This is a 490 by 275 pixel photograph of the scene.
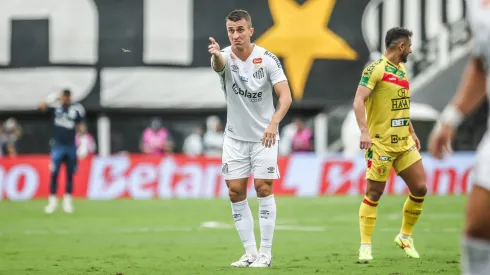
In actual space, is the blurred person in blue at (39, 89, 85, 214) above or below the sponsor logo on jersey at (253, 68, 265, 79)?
below

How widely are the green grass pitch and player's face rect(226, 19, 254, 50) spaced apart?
7.41 ft

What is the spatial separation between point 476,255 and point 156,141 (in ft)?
85.9

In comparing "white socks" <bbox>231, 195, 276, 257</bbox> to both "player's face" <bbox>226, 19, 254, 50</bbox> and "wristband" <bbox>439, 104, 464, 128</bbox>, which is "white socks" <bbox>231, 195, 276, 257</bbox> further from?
"wristband" <bbox>439, 104, 464, 128</bbox>

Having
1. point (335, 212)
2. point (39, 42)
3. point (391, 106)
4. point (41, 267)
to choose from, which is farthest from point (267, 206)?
point (39, 42)

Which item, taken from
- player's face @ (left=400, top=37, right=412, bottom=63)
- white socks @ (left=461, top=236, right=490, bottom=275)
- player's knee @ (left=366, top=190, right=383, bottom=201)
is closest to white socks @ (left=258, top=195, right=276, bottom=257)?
player's knee @ (left=366, top=190, right=383, bottom=201)

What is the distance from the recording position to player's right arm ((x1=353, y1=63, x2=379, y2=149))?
10.4 meters

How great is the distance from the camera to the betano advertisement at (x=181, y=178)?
2588cm

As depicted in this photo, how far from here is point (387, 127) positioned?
10.9 meters

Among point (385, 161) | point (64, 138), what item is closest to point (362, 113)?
point (385, 161)

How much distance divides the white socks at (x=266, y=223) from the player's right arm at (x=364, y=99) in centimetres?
112

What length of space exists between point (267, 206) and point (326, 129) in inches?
913

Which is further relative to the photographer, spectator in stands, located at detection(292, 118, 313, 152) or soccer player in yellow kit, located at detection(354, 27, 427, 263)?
spectator in stands, located at detection(292, 118, 313, 152)

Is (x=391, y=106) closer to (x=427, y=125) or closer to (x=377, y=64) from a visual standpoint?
(x=377, y=64)

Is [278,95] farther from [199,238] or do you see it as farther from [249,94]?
[199,238]
